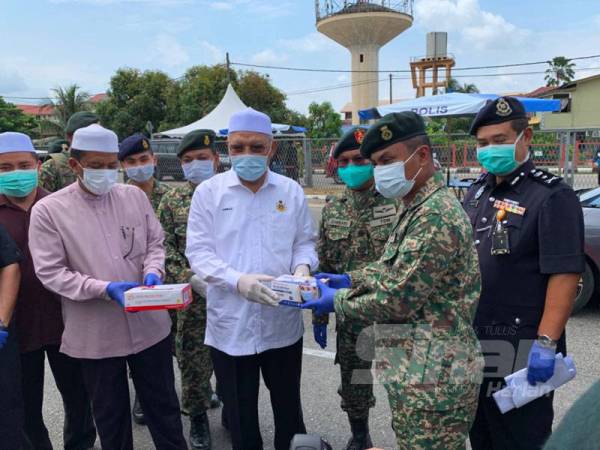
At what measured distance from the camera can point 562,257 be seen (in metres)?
2.03

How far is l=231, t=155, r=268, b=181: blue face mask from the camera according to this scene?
2.51 m

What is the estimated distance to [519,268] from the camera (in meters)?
2.15

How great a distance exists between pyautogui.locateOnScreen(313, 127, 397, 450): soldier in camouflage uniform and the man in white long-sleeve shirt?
17.7 inches

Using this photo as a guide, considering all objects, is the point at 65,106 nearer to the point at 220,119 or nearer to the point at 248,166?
the point at 220,119

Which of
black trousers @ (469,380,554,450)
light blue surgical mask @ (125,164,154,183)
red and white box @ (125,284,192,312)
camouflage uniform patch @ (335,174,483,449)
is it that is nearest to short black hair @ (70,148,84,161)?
red and white box @ (125,284,192,312)

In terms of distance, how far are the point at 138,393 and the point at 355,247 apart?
1451 mm

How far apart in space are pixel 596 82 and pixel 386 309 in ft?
113

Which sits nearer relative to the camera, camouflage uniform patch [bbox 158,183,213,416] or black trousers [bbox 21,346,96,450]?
black trousers [bbox 21,346,96,450]

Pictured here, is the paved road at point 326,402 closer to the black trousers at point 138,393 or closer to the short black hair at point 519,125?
the black trousers at point 138,393

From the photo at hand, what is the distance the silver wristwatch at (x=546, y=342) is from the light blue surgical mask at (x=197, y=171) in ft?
7.97

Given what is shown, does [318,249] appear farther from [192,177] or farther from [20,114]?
[20,114]

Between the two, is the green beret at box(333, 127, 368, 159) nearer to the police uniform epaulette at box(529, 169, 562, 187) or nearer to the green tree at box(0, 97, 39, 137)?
the police uniform epaulette at box(529, 169, 562, 187)

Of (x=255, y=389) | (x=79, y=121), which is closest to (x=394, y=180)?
(x=255, y=389)

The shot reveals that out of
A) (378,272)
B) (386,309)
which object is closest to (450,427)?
(386,309)
